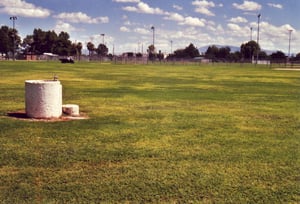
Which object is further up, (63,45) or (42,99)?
(63,45)

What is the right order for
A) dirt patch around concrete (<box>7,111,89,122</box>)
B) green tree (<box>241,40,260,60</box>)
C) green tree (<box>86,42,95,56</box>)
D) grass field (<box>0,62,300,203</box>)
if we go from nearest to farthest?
grass field (<box>0,62,300,203</box>) → dirt patch around concrete (<box>7,111,89,122</box>) → green tree (<box>241,40,260,60</box>) → green tree (<box>86,42,95,56</box>)

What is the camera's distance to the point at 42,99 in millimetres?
10609

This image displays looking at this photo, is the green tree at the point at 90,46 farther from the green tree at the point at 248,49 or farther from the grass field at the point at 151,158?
the grass field at the point at 151,158

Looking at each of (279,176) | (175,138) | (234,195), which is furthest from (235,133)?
(234,195)

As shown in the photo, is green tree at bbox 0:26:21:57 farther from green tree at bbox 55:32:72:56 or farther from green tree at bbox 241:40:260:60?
green tree at bbox 241:40:260:60

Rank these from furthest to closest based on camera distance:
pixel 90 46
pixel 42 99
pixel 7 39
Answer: pixel 90 46, pixel 7 39, pixel 42 99

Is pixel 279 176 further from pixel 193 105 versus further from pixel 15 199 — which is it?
pixel 193 105

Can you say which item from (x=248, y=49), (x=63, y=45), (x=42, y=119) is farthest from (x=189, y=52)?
(x=42, y=119)

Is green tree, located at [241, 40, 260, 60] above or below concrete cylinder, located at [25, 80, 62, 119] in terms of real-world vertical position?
above

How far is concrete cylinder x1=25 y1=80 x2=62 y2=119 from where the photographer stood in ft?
34.2

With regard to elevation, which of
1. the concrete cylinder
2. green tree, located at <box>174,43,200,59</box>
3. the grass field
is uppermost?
green tree, located at <box>174,43,200,59</box>

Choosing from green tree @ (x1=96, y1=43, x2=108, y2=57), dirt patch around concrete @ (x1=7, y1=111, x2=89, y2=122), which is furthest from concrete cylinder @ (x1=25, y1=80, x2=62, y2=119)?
green tree @ (x1=96, y1=43, x2=108, y2=57)

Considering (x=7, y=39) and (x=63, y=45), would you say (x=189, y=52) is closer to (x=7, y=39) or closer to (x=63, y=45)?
(x=63, y=45)

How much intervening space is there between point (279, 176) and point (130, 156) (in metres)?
2.62
